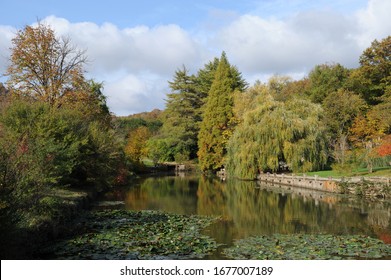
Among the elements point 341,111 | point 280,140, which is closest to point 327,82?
point 341,111

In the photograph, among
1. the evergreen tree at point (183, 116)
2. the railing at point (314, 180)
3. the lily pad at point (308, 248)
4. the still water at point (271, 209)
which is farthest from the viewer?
the evergreen tree at point (183, 116)

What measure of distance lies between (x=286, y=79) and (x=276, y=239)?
46.1 metres

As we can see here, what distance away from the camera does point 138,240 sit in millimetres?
11805

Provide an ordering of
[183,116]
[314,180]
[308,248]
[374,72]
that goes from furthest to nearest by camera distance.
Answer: [183,116] → [374,72] → [314,180] → [308,248]

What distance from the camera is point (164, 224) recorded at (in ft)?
48.0

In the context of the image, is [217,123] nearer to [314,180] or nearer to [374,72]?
[374,72]

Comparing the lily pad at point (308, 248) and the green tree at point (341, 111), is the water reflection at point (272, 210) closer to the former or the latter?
the lily pad at point (308, 248)

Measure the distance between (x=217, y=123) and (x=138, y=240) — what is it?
3478cm

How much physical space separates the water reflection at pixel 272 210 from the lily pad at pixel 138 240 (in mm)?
1060

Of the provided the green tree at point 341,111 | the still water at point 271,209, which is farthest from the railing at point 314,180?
the green tree at point 341,111

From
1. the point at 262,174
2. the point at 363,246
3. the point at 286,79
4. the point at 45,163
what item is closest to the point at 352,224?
the point at 363,246

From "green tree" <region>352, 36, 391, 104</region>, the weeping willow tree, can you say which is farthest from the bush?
"green tree" <region>352, 36, 391, 104</region>

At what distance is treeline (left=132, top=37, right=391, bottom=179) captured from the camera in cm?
3180

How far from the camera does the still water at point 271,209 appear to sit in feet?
46.0
